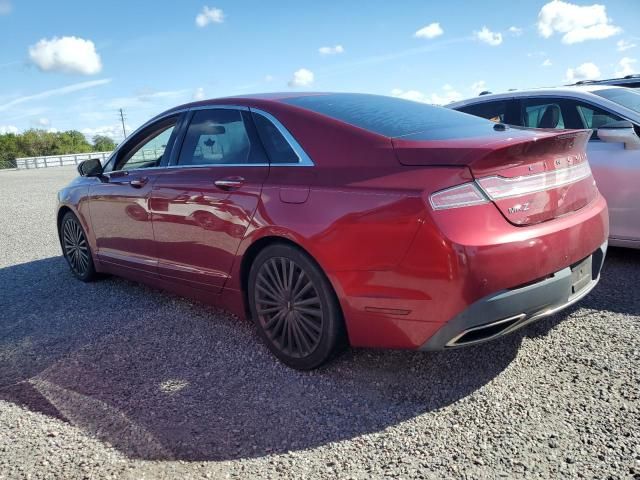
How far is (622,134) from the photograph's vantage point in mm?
4508

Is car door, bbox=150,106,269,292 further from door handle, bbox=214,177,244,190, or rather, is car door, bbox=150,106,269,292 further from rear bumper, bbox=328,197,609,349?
rear bumper, bbox=328,197,609,349

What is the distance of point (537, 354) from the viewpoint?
3135 millimetres

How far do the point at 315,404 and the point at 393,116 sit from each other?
67.1 inches

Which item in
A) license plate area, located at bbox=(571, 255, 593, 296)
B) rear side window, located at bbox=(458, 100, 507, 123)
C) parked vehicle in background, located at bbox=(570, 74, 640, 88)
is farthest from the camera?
parked vehicle in background, located at bbox=(570, 74, 640, 88)

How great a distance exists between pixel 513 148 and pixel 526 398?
123 centimetres

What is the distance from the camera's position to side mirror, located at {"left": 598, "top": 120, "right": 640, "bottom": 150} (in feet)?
14.7

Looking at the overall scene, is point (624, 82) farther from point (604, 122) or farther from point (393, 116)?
point (393, 116)

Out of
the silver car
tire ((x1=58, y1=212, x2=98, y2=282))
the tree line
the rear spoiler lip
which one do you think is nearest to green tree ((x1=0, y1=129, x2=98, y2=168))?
the tree line

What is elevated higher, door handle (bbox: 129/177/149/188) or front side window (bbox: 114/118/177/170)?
front side window (bbox: 114/118/177/170)

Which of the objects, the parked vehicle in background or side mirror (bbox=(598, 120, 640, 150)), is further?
the parked vehicle in background

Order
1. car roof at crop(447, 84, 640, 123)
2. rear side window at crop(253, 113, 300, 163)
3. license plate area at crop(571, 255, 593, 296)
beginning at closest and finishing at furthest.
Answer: license plate area at crop(571, 255, 593, 296) < rear side window at crop(253, 113, 300, 163) < car roof at crop(447, 84, 640, 123)

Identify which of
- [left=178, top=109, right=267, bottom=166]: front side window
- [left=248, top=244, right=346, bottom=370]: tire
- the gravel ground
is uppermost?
[left=178, top=109, right=267, bottom=166]: front side window

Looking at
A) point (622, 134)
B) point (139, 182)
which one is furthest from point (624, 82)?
point (139, 182)

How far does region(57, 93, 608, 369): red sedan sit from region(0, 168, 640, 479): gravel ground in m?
0.31
